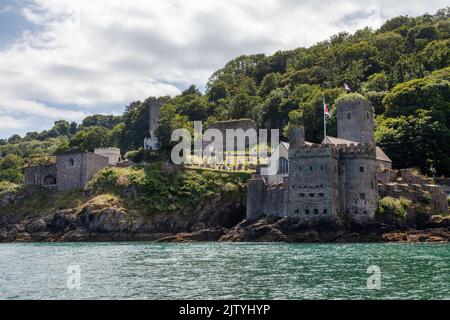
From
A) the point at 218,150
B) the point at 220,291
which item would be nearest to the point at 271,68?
the point at 218,150

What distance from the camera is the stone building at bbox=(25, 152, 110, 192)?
75750 mm

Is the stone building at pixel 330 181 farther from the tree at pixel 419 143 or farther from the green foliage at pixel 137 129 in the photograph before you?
the green foliage at pixel 137 129


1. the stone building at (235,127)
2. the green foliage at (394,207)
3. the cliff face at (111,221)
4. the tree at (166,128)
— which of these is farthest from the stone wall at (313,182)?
the stone building at (235,127)

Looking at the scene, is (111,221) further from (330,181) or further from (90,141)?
(90,141)

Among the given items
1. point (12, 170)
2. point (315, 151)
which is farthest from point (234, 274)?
point (12, 170)

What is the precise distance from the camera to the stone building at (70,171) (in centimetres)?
7575

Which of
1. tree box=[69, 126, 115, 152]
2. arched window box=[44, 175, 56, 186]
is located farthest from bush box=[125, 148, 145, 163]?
tree box=[69, 126, 115, 152]

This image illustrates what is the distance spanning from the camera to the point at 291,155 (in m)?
58.0

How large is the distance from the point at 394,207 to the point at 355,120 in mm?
16703

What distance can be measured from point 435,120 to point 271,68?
65.7m

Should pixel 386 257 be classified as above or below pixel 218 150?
below

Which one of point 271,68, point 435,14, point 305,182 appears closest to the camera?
point 305,182

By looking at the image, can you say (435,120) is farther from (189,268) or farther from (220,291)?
(220,291)

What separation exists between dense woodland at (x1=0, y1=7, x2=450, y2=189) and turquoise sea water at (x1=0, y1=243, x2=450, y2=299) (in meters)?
28.4
